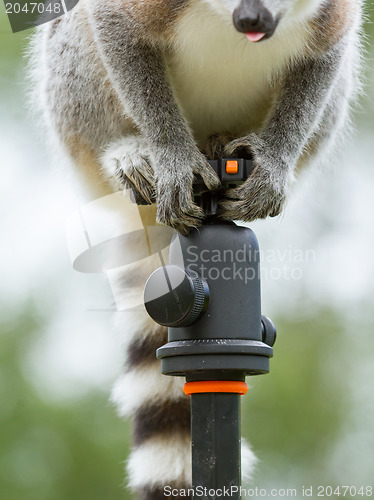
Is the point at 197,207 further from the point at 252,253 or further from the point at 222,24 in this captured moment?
the point at 222,24

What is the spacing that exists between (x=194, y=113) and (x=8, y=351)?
3.60 m

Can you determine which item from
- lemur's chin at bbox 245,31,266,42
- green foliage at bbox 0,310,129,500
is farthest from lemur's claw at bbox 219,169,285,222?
green foliage at bbox 0,310,129,500

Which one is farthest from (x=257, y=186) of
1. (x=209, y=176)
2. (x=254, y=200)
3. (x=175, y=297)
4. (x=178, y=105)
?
(x=175, y=297)

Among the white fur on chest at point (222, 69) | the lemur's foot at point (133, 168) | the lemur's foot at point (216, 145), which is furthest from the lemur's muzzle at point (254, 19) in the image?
the lemur's foot at point (133, 168)

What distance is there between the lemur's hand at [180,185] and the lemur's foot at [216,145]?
17cm

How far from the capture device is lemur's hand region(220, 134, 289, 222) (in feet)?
6.89

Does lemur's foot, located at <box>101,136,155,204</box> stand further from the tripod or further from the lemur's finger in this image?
the tripod

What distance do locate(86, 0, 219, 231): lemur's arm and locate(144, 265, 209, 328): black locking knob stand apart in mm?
458

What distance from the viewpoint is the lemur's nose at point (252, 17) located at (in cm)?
191

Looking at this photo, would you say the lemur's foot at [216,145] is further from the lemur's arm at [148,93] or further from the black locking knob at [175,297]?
the black locking knob at [175,297]

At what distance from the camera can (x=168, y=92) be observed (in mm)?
2414

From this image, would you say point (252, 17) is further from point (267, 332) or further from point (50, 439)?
point (50, 439)

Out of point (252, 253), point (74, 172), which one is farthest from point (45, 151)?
point (252, 253)

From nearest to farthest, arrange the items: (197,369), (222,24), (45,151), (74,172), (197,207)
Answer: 1. (197,369)
2. (197,207)
3. (222,24)
4. (74,172)
5. (45,151)
